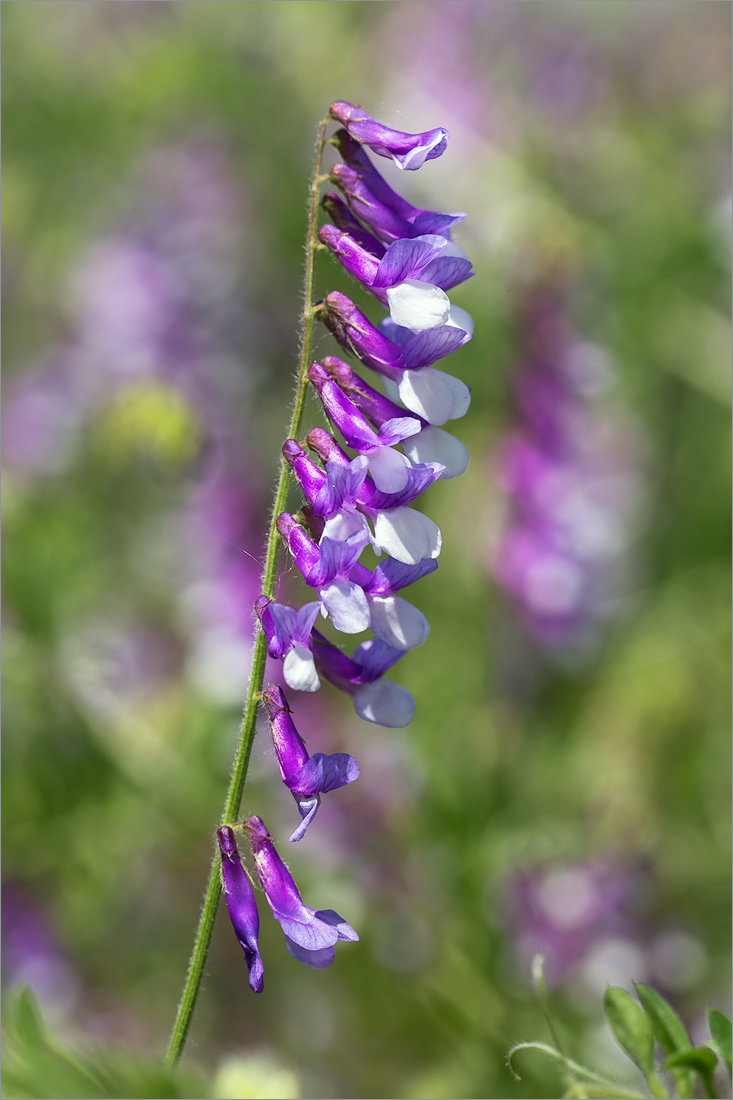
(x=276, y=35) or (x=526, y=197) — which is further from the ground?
(x=276, y=35)

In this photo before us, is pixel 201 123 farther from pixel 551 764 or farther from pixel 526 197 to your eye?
pixel 551 764

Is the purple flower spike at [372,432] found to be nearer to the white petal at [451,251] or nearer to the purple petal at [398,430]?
the purple petal at [398,430]

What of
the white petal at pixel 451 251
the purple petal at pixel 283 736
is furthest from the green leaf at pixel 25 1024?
the white petal at pixel 451 251

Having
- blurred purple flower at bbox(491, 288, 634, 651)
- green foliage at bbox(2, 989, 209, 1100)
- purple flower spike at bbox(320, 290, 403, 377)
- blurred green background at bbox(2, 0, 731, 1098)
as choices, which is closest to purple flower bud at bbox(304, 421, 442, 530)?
purple flower spike at bbox(320, 290, 403, 377)

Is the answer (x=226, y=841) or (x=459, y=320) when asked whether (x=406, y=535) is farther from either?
(x=226, y=841)

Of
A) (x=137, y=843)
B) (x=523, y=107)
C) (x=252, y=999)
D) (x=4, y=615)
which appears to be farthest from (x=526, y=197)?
(x=252, y=999)

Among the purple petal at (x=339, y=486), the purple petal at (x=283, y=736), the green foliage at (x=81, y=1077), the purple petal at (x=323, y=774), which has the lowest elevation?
the green foliage at (x=81, y=1077)

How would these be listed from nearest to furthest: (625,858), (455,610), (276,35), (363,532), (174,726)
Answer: (363,532)
(625,858)
(174,726)
(455,610)
(276,35)

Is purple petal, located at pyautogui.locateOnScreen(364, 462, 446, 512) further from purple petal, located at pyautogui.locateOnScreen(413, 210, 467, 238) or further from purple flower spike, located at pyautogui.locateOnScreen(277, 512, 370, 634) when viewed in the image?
purple petal, located at pyautogui.locateOnScreen(413, 210, 467, 238)
